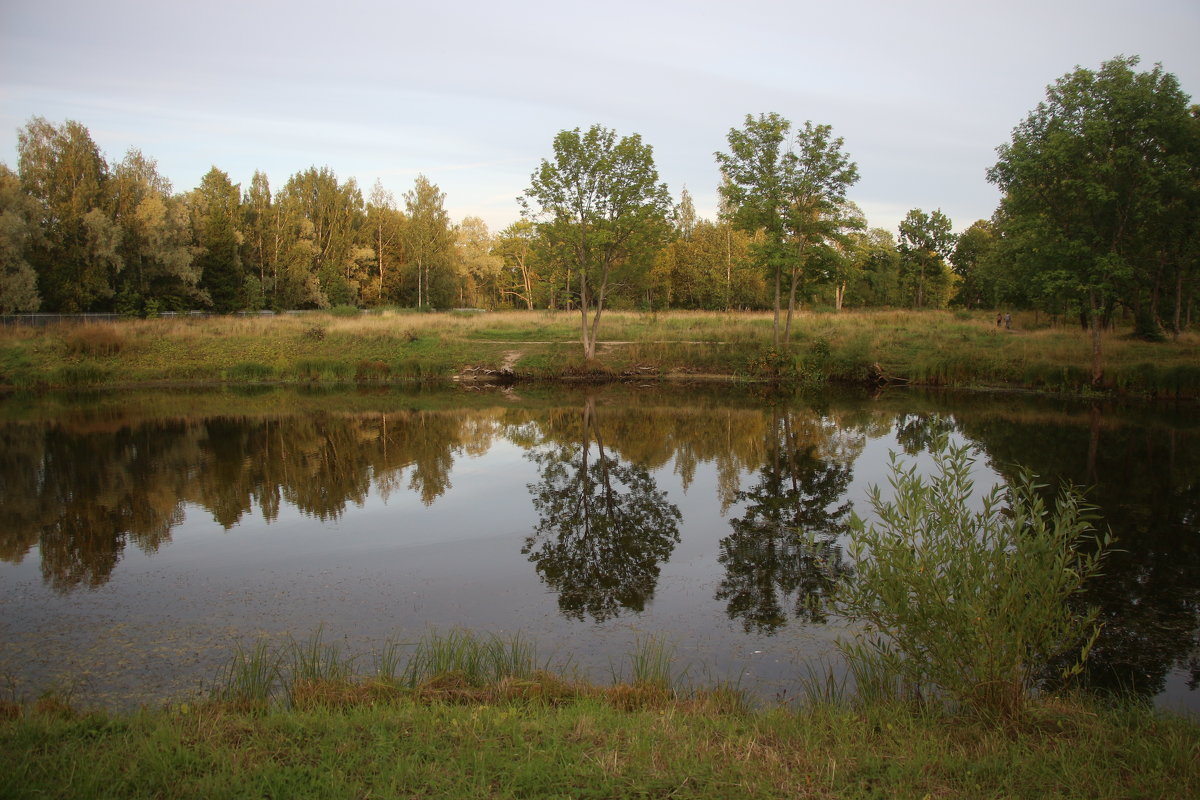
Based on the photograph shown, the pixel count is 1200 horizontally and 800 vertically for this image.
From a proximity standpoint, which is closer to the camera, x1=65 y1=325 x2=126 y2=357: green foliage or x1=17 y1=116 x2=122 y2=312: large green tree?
x1=65 y1=325 x2=126 y2=357: green foliage

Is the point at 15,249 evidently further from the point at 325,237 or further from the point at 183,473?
the point at 183,473

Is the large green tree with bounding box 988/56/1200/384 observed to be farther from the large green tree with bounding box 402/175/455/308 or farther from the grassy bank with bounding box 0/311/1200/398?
the large green tree with bounding box 402/175/455/308

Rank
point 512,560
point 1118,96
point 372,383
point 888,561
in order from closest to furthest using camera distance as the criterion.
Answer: point 888,561 → point 512,560 → point 1118,96 → point 372,383

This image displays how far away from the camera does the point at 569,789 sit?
4160 millimetres

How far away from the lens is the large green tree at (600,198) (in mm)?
32906

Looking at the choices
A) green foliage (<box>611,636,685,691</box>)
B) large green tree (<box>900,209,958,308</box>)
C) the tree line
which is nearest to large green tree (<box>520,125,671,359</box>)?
the tree line

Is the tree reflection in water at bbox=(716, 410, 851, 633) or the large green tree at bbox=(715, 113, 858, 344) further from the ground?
the large green tree at bbox=(715, 113, 858, 344)

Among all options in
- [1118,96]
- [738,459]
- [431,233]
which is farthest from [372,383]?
[431,233]

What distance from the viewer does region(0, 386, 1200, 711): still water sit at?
732cm

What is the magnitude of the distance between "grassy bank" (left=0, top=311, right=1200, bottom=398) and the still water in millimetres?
7835

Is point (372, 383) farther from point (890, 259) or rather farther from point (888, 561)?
point (890, 259)

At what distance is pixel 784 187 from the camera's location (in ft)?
103

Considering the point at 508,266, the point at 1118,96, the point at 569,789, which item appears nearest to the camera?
the point at 569,789

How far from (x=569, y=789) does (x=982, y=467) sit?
45.8 ft
